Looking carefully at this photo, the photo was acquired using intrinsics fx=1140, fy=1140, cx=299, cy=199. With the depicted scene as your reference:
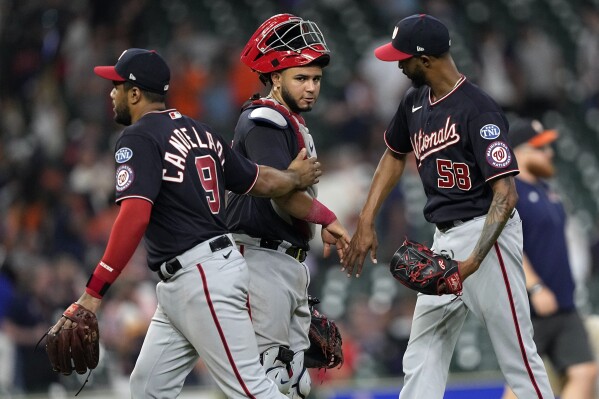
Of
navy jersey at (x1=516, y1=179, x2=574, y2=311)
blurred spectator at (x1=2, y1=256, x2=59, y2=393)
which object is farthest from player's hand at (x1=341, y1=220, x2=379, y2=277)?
blurred spectator at (x1=2, y1=256, x2=59, y2=393)

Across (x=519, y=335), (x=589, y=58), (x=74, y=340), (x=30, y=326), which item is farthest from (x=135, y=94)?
(x=589, y=58)

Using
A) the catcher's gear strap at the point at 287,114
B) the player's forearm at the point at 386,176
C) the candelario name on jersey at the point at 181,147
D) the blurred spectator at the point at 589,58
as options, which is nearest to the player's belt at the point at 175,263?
the candelario name on jersey at the point at 181,147

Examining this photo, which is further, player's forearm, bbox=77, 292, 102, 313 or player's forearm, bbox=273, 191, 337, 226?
player's forearm, bbox=273, 191, 337, 226

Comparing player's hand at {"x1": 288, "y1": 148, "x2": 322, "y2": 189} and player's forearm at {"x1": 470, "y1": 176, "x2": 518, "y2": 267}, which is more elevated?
player's hand at {"x1": 288, "y1": 148, "x2": 322, "y2": 189}

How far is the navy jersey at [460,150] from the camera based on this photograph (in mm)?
5227

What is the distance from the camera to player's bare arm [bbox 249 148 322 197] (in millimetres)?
5266

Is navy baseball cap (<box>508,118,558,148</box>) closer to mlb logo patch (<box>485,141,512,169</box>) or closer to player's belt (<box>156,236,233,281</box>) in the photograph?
mlb logo patch (<box>485,141,512,169</box>)

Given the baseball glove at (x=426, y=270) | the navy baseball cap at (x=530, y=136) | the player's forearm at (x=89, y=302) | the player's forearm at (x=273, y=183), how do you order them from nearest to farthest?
the player's forearm at (x=89, y=302)
the baseball glove at (x=426, y=270)
the player's forearm at (x=273, y=183)
the navy baseball cap at (x=530, y=136)

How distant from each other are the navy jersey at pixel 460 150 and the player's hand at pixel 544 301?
1.53 metres

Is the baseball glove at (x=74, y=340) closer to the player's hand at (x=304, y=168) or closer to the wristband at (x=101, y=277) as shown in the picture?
the wristband at (x=101, y=277)

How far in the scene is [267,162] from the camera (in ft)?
17.7

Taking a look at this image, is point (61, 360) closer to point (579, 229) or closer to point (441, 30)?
point (441, 30)

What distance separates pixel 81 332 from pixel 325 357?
138cm

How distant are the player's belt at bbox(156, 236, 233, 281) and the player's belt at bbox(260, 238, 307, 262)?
0.34 meters
